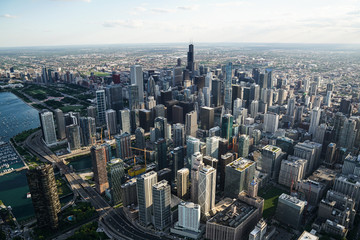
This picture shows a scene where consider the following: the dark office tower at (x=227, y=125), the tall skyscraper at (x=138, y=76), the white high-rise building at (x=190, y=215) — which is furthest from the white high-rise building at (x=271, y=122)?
the tall skyscraper at (x=138, y=76)

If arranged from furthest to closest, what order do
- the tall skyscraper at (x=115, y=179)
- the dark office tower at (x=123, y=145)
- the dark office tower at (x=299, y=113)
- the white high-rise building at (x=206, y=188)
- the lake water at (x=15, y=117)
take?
the dark office tower at (x=299, y=113)
the lake water at (x=15, y=117)
the dark office tower at (x=123, y=145)
the tall skyscraper at (x=115, y=179)
the white high-rise building at (x=206, y=188)

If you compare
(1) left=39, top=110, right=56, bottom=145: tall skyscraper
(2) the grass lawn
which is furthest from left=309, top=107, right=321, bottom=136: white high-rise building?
(1) left=39, top=110, right=56, bottom=145: tall skyscraper

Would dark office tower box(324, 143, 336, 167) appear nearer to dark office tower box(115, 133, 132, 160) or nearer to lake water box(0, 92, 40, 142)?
dark office tower box(115, 133, 132, 160)

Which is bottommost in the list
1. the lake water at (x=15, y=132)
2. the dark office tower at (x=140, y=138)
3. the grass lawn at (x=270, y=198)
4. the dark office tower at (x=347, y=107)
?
the grass lawn at (x=270, y=198)

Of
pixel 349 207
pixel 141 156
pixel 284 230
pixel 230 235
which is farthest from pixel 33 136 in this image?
pixel 349 207

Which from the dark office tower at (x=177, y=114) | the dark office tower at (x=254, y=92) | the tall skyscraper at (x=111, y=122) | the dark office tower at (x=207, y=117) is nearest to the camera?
the tall skyscraper at (x=111, y=122)

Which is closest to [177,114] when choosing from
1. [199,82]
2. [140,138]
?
[140,138]

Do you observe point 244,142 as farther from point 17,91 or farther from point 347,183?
point 17,91

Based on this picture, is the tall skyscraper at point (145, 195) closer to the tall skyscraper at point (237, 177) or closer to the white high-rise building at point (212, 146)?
the tall skyscraper at point (237, 177)
